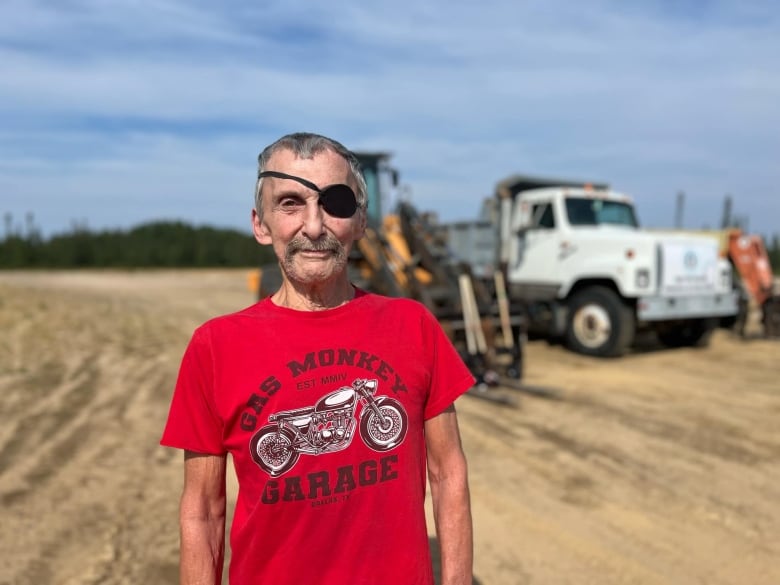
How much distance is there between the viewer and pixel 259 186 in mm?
1732

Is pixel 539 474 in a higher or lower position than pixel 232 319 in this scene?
lower

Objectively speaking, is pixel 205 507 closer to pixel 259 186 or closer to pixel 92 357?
pixel 259 186

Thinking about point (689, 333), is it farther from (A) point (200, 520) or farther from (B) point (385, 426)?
(A) point (200, 520)

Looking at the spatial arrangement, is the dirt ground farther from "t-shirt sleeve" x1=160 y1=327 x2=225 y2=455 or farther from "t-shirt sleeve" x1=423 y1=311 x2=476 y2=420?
"t-shirt sleeve" x1=160 y1=327 x2=225 y2=455

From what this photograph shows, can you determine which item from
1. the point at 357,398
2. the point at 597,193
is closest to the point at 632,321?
the point at 597,193

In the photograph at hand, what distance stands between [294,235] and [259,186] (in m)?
0.17

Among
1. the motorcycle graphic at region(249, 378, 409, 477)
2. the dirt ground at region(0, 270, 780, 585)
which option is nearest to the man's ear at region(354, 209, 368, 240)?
the motorcycle graphic at region(249, 378, 409, 477)

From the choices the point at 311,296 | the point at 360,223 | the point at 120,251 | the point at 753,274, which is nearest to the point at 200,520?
the point at 311,296

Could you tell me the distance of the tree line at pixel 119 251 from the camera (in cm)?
4548

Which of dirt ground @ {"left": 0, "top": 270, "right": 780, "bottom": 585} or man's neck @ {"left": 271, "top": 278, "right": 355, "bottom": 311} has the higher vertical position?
man's neck @ {"left": 271, "top": 278, "right": 355, "bottom": 311}

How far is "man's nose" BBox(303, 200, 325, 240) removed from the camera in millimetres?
1629

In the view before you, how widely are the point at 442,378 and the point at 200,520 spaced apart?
0.66 metres

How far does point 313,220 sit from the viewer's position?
1635 mm

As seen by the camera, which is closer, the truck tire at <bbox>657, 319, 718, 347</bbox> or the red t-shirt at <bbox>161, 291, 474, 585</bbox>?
the red t-shirt at <bbox>161, 291, 474, 585</bbox>
